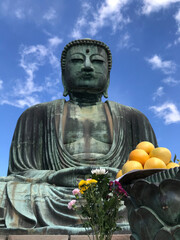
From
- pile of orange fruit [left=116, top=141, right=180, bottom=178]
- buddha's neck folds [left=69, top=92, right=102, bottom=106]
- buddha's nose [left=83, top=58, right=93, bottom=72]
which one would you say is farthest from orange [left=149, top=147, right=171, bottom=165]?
buddha's neck folds [left=69, top=92, right=102, bottom=106]

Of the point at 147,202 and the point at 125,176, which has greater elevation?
the point at 125,176

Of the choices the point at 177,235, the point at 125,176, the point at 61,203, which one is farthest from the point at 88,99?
the point at 177,235

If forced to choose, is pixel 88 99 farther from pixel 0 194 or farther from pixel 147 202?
pixel 147 202

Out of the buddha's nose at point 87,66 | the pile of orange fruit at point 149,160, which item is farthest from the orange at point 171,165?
the buddha's nose at point 87,66

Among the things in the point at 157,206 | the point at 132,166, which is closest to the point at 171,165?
the point at 132,166

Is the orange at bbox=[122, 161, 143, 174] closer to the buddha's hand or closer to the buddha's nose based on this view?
the buddha's hand

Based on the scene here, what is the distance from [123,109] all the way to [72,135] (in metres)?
1.47

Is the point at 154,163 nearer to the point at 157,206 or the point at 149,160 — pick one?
the point at 149,160

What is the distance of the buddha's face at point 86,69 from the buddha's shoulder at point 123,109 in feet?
1.51

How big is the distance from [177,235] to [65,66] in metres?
5.81

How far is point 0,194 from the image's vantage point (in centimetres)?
515

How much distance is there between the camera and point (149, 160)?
298 centimetres

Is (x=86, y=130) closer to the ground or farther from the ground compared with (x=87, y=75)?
closer to the ground

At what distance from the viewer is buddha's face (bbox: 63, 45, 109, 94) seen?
286 inches
